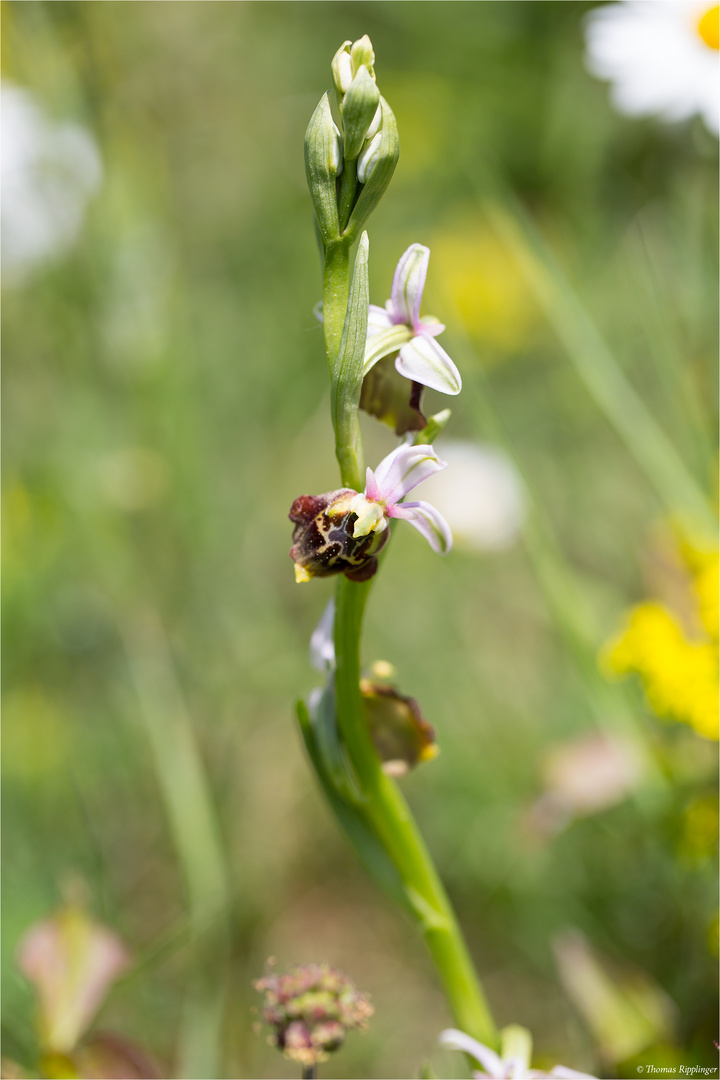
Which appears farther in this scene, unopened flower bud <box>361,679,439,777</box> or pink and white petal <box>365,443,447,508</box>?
unopened flower bud <box>361,679,439,777</box>

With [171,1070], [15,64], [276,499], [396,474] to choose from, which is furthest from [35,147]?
[171,1070]

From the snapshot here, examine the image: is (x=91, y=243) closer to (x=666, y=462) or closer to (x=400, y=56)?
(x=666, y=462)

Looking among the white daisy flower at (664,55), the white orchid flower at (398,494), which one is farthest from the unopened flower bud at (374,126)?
the white daisy flower at (664,55)

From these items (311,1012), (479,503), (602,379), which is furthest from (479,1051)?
(479,503)

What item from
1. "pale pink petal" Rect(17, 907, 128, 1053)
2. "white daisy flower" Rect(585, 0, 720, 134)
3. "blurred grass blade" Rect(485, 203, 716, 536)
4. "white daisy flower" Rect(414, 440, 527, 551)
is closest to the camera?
"pale pink petal" Rect(17, 907, 128, 1053)

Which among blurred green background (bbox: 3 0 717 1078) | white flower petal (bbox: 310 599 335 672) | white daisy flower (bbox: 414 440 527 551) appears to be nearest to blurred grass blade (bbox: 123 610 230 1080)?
blurred green background (bbox: 3 0 717 1078)

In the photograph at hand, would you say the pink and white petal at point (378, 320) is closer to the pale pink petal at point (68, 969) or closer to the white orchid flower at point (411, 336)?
the white orchid flower at point (411, 336)

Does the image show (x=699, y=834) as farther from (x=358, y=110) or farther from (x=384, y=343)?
(x=358, y=110)

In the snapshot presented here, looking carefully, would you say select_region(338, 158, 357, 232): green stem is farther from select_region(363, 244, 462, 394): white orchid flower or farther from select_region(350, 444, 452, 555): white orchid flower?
select_region(350, 444, 452, 555): white orchid flower
